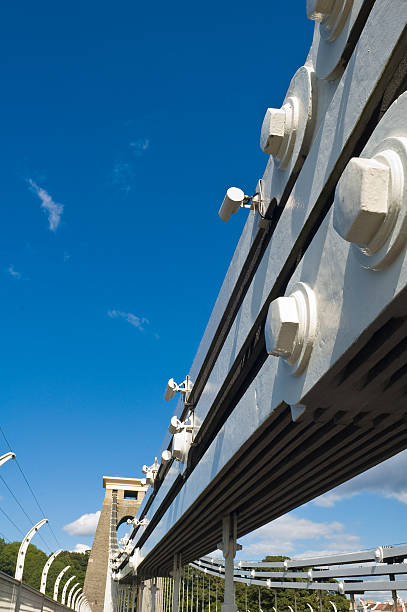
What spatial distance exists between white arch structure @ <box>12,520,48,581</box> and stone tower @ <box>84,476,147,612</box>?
51.8 m

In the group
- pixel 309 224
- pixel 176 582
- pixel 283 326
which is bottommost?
pixel 176 582

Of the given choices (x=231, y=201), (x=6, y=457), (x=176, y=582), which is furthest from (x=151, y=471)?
(x=231, y=201)

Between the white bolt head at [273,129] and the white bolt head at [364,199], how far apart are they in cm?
266

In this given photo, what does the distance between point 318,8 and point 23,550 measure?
947 cm

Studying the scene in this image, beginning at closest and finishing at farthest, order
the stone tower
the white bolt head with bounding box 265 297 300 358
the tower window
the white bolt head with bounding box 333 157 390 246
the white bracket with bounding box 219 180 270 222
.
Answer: the white bolt head with bounding box 333 157 390 246 → the white bolt head with bounding box 265 297 300 358 → the white bracket with bounding box 219 180 270 222 → the stone tower → the tower window

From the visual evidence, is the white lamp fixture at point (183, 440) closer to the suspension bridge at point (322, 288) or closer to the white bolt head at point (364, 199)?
the suspension bridge at point (322, 288)

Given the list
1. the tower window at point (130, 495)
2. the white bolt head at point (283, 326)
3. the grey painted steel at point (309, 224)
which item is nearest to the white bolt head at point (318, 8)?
the grey painted steel at point (309, 224)

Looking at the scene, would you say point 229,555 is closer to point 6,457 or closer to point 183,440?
point 183,440

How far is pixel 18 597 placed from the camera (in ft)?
28.1

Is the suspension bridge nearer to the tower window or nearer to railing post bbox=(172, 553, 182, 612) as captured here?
railing post bbox=(172, 553, 182, 612)

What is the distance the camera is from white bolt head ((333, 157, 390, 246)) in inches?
113

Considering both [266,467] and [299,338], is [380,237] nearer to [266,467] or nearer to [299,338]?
[299,338]

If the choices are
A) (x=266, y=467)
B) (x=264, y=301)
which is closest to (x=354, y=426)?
(x=264, y=301)

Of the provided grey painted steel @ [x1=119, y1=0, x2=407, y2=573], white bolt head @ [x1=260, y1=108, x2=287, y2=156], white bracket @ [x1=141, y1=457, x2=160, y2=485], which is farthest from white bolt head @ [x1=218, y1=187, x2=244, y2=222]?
white bracket @ [x1=141, y1=457, x2=160, y2=485]
